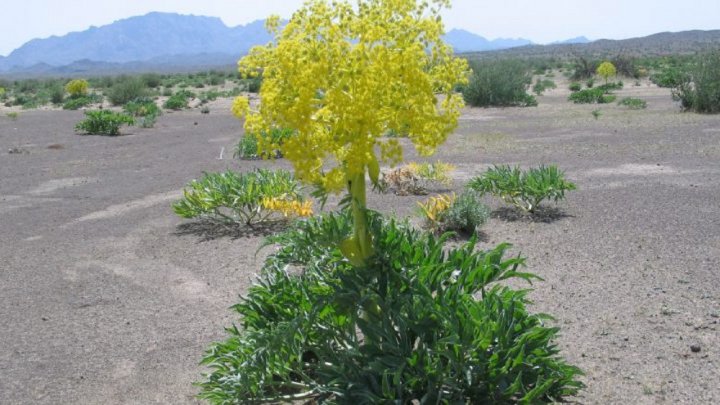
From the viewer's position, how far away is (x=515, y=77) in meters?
25.0

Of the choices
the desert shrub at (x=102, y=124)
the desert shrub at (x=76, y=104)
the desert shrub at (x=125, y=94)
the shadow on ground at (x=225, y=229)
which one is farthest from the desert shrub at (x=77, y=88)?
the shadow on ground at (x=225, y=229)

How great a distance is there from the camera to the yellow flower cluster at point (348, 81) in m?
2.62

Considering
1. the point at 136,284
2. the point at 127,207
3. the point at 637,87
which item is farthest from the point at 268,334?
the point at 637,87

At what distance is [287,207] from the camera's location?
7633 millimetres

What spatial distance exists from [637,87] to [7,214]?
28299 millimetres

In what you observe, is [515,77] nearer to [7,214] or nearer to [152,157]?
[152,157]

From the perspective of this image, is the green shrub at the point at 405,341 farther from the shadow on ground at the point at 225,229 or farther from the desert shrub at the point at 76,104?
the desert shrub at the point at 76,104

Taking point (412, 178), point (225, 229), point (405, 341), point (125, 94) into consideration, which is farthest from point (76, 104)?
point (405, 341)

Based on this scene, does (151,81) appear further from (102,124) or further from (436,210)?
(436,210)

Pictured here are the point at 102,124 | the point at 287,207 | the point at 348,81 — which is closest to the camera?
the point at 348,81

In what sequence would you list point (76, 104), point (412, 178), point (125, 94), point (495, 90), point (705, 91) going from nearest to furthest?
point (412, 178), point (705, 91), point (495, 90), point (76, 104), point (125, 94)

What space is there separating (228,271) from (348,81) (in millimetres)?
4089

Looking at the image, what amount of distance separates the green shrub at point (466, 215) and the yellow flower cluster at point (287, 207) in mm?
1581

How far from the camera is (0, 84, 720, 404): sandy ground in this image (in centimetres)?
417
